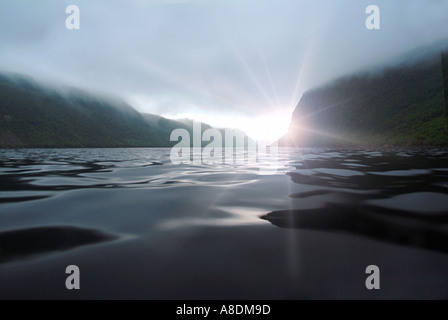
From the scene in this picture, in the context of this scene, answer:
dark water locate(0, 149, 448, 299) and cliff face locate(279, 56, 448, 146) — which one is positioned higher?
cliff face locate(279, 56, 448, 146)

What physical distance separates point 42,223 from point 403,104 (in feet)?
526

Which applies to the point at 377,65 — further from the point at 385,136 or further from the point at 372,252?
the point at 372,252

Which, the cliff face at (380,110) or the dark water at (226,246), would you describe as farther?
the cliff face at (380,110)

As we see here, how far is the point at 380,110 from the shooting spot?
130375 mm

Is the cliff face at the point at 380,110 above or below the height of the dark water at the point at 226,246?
above

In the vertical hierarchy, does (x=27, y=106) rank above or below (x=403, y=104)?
above

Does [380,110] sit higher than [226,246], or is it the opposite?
[380,110]

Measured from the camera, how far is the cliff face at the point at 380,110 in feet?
318

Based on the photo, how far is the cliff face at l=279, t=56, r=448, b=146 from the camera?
9706 centimetres

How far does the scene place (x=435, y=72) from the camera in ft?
405

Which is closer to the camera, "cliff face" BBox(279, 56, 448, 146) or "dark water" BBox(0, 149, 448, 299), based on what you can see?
"dark water" BBox(0, 149, 448, 299)

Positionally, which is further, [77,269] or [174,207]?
[174,207]

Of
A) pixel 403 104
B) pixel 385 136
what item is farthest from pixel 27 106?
pixel 403 104

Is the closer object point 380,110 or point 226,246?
point 226,246
